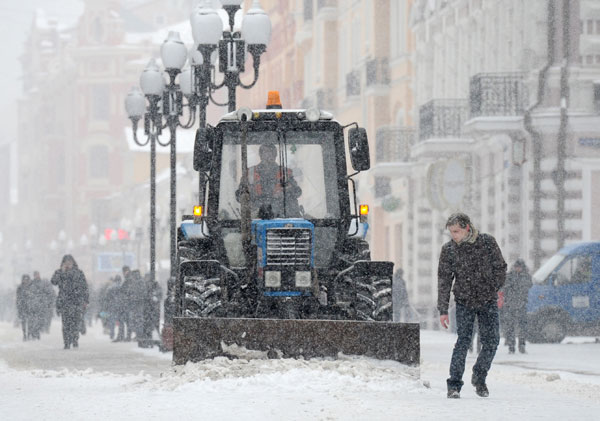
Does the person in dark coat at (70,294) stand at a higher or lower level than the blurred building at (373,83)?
lower

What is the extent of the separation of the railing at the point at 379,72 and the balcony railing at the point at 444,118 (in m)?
9.57

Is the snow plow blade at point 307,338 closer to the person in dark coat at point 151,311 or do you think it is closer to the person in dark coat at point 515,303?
the person in dark coat at point 515,303

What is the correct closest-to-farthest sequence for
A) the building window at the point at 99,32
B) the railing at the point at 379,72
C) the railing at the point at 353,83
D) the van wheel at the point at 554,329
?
the van wheel at the point at 554,329 < the railing at the point at 379,72 < the railing at the point at 353,83 < the building window at the point at 99,32

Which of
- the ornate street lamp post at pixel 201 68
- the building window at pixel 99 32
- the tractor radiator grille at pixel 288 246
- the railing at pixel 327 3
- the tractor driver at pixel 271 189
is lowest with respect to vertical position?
the tractor radiator grille at pixel 288 246

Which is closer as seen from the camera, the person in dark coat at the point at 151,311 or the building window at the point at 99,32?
the person in dark coat at the point at 151,311

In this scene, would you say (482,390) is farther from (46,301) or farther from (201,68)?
(46,301)

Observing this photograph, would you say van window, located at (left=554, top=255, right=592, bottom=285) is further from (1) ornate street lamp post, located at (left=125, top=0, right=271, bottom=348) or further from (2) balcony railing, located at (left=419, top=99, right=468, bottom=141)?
(2) balcony railing, located at (left=419, top=99, right=468, bottom=141)

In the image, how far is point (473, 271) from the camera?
1511 cm

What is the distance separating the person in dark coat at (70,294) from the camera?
30797mm

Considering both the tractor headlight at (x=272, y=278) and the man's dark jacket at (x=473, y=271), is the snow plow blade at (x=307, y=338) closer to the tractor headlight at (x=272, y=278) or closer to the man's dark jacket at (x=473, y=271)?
the man's dark jacket at (x=473, y=271)

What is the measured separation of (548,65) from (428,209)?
13486 mm

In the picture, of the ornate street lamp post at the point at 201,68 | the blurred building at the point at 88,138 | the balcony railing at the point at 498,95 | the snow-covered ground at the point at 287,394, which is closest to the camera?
the snow-covered ground at the point at 287,394

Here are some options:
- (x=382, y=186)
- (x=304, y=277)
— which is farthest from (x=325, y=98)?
(x=304, y=277)

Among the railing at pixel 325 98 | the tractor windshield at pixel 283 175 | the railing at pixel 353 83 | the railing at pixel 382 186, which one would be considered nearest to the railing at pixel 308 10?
the railing at pixel 325 98
